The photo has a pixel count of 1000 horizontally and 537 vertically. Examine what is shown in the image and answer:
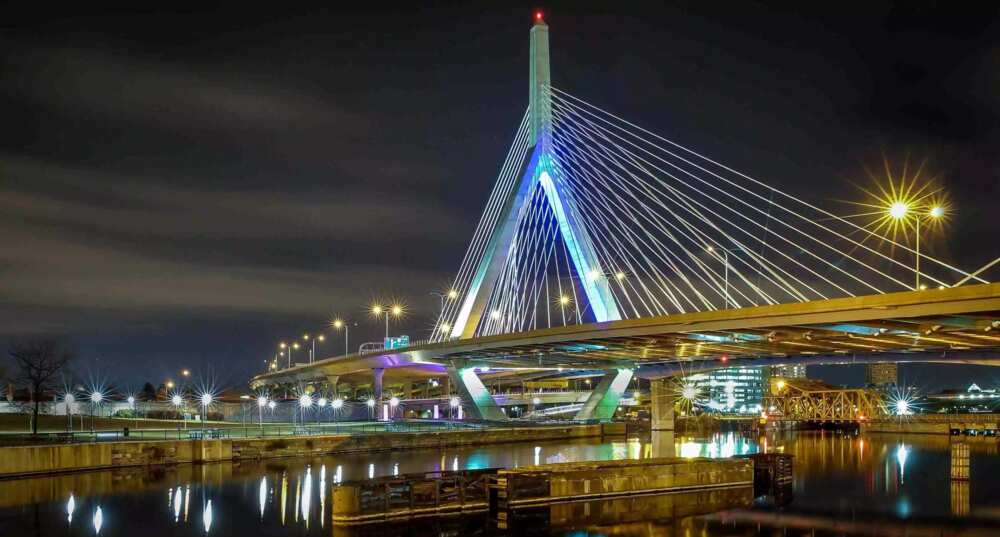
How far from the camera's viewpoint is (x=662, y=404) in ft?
243

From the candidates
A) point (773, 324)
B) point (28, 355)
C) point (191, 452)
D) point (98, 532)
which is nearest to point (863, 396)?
point (773, 324)

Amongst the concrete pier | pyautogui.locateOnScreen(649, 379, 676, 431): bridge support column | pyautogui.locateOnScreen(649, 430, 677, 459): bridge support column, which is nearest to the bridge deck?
pyautogui.locateOnScreen(649, 379, 676, 431): bridge support column

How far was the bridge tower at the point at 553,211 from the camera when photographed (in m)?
52.6

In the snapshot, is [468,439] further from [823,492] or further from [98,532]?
[98,532]

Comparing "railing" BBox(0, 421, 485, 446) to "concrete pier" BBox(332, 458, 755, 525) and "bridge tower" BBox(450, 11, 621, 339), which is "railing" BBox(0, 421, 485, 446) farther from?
"concrete pier" BBox(332, 458, 755, 525)

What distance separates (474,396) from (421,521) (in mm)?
44567

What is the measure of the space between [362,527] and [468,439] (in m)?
29.5

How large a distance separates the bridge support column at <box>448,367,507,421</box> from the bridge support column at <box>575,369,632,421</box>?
713 centimetres

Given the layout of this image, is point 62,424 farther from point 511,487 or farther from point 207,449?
point 511,487

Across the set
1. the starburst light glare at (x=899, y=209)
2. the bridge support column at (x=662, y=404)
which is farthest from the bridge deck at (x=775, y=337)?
the bridge support column at (x=662, y=404)

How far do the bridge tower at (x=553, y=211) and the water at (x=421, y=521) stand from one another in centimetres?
1132

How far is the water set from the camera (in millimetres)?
24688

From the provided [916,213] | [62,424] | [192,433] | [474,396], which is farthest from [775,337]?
[62,424]

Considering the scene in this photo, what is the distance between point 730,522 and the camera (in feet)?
84.7
